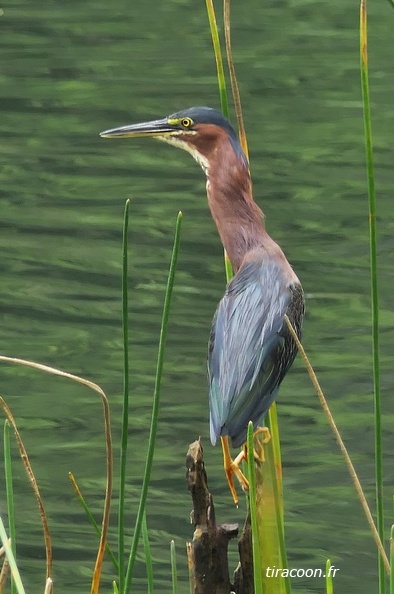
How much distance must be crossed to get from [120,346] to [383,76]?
17.6 feet

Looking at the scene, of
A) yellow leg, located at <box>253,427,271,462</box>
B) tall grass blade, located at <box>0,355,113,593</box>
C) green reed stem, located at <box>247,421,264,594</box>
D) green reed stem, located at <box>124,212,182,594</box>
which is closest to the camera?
green reed stem, located at <box>247,421,264,594</box>

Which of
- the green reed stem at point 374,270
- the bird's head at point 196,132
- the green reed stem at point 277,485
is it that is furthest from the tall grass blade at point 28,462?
the bird's head at point 196,132

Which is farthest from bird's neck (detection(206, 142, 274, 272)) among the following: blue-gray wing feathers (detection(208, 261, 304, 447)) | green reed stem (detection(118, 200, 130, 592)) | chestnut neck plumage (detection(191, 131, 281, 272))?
green reed stem (detection(118, 200, 130, 592))

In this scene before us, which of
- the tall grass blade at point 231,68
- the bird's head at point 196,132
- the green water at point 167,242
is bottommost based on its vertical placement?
the green water at point 167,242

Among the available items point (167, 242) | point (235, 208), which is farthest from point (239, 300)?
point (167, 242)

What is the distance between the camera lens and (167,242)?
815 centimetres

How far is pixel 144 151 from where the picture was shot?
33.3ft

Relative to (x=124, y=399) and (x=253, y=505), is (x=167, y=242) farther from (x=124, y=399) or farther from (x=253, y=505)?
(x=253, y=505)

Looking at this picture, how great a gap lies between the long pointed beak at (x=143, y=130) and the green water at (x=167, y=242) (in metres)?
1.87

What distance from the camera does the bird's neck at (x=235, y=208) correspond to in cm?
362

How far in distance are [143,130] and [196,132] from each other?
0.13 m

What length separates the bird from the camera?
125 inches

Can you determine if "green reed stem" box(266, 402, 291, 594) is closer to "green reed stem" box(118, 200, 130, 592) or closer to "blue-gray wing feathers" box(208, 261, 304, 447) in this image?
"blue-gray wing feathers" box(208, 261, 304, 447)

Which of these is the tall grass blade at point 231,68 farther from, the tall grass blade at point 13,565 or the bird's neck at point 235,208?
the tall grass blade at point 13,565
